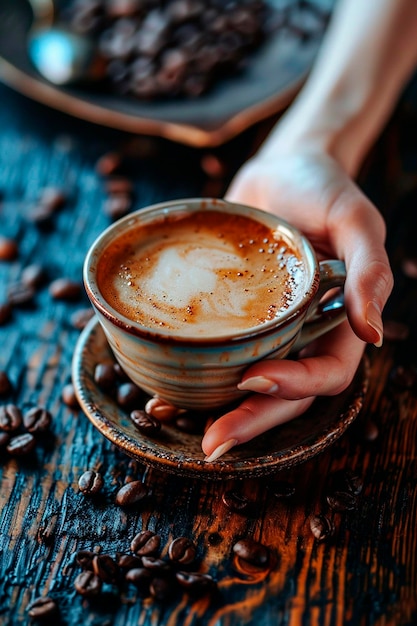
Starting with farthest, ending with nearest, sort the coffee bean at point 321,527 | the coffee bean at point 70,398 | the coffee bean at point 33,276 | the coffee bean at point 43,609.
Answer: the coffee bean at point 33,276 < the coffee bean at point 70,398 < the coffee bean at point 321,527 < the coffee bean at point 43,609

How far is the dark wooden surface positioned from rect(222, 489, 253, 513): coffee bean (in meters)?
0.01

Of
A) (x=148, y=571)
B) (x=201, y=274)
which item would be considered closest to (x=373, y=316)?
(x=201, y=274)

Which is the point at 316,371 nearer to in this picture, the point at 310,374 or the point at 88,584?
the point at 310,374

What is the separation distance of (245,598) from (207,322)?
400mm

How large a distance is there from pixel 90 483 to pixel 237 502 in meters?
0.24

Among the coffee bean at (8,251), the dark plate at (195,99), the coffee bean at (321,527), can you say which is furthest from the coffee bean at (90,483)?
the dark plate at (195,99)

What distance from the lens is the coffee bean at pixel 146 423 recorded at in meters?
1.10

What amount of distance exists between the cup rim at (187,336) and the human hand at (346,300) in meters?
0.07

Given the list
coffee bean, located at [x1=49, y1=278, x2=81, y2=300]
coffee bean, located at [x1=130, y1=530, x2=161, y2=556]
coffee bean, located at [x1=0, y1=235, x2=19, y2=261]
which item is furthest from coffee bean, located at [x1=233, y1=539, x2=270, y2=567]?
coffee bean, located at [x1=0, y1=235, x2=19, y2=261]

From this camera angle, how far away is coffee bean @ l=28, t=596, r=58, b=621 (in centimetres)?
95

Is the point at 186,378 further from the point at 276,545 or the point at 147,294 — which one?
the point at 276,545

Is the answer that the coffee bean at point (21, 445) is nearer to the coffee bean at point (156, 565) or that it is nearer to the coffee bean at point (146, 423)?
the coffee bean at point (146, 423)

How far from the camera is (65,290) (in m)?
1.55

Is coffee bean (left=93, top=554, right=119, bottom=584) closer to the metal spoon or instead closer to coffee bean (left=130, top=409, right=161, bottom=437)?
coffee bean (left=130, top=409, right=161, bottom=437)
